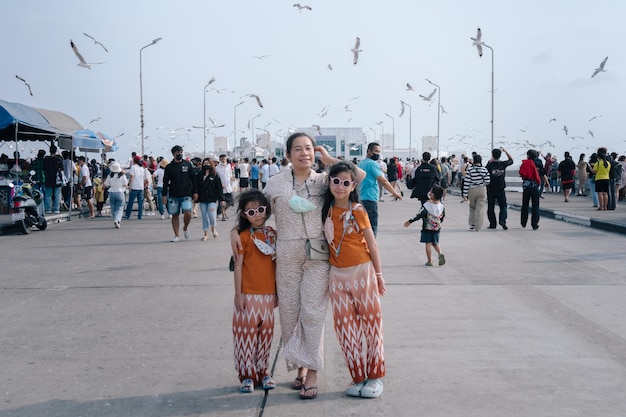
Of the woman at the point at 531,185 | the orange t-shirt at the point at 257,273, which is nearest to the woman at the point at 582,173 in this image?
the woman at the point at 531,185

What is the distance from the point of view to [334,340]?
655cm

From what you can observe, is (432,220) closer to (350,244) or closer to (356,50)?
(350,244)

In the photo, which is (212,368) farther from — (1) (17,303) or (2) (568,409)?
(1) (17,303)

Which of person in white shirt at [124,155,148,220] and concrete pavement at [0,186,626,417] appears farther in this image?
person in white shirt at [124,155,148,220]

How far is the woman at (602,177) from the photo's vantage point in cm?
2177

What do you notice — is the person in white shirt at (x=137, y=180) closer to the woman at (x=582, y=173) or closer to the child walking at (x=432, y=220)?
the child walking at (x=432, y=220)

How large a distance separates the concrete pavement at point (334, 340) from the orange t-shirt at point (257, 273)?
2.20ft

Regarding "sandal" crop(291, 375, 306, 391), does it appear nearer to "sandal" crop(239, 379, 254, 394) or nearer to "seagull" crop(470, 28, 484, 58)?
"sandal" crop(239, 379, 254, 394)

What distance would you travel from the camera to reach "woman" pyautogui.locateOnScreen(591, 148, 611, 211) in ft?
71.4

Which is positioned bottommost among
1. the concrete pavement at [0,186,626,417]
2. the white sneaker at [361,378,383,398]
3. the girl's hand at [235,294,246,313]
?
the concrete pavement at [0,186,626,417]

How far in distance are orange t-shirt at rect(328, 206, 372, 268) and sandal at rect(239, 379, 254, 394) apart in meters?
0.93

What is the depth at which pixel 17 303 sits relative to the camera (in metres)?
8.45

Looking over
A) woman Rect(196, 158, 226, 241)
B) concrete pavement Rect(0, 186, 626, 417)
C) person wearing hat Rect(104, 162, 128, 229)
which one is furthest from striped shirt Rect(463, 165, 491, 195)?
person wearing hat Rect(104, 162, 128, 229)

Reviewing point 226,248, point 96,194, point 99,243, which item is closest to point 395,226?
point 226,248
